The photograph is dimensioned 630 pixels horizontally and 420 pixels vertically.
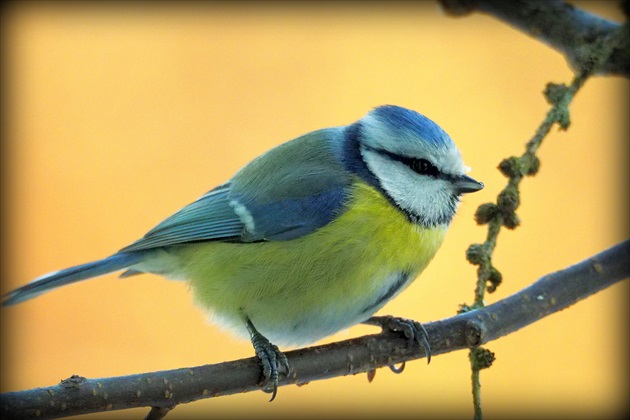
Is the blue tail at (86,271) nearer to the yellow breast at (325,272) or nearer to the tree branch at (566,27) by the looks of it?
the yellow breast at (325,272)

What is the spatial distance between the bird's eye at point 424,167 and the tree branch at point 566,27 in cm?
25

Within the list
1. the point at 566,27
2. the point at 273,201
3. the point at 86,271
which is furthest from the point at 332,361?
the point at 566,27

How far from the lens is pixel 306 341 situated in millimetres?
1087

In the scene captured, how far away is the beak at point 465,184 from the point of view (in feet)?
3.47

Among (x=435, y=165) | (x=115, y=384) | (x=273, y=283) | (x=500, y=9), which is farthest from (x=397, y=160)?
(x=115, y=384)

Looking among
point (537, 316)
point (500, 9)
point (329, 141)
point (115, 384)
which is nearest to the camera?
point (115, 384)

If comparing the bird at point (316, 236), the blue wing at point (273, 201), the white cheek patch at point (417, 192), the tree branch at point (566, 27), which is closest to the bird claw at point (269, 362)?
the bird at point (316, 236)

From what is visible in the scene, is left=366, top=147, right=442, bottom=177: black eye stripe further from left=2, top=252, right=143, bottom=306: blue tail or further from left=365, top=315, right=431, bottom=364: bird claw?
left=2, top=252, right=143, bottom=306: blue tail

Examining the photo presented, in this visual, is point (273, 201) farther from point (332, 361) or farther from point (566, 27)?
point (566, 27)

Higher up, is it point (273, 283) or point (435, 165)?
point (435, 165)

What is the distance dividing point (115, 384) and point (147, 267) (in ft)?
1.29

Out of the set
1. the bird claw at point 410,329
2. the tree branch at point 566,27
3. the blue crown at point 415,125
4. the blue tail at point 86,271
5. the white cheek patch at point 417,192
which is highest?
the tree branch at point 566,27

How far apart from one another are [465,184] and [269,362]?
37cm

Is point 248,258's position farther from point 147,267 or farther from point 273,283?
point 147,267
